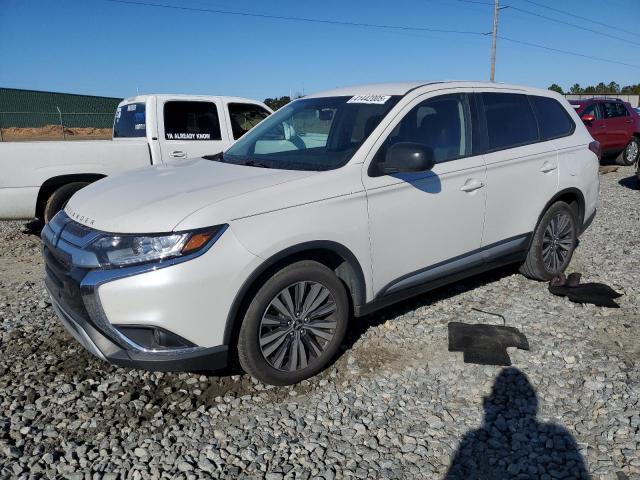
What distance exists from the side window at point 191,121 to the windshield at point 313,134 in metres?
3.14

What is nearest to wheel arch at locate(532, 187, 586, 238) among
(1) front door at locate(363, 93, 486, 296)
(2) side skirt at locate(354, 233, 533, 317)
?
(2) side skirt at locate(354, 233, 533, 317)

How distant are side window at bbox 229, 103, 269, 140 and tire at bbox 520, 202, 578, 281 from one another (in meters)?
4.45

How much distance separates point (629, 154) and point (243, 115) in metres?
11.5

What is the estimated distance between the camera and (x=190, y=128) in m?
7.34

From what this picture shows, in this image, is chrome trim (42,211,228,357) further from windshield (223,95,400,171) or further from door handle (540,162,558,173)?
door handle (540,162,558,173)

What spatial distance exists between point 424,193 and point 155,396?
2.22 metres

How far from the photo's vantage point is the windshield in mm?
3531

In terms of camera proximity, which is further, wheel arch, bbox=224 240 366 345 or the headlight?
wheel arch, bbox=224 240 366 345

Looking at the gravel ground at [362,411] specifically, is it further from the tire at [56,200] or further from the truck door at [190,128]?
the truck door at [190,128]

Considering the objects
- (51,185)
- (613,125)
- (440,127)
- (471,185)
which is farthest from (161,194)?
(613,125)

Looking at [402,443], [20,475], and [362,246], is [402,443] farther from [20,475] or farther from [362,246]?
[20,475]

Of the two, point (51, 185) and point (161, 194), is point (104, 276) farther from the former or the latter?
point (51, 185)

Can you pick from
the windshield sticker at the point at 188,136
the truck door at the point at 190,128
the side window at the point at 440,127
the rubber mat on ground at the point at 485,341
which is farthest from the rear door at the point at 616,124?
the rubber mat on ground at the point at 485,341

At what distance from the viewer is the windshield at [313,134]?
3.53 metres
